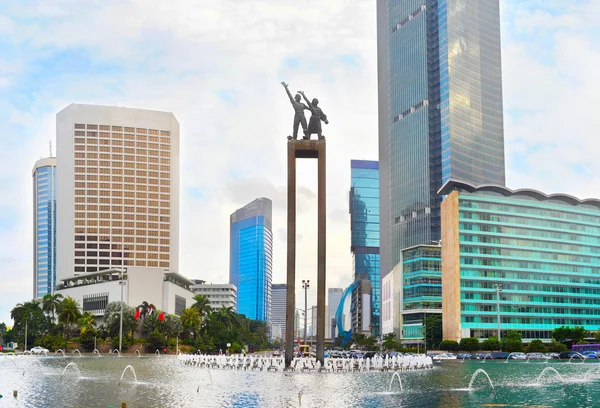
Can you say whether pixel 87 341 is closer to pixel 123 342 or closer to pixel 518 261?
pixel 123 342

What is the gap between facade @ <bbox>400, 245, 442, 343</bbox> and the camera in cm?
16500

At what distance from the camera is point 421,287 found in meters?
166

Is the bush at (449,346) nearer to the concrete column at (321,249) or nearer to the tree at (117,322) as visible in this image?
the tree at (117,322)

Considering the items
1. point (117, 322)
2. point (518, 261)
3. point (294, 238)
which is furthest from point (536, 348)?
point (294, 238)

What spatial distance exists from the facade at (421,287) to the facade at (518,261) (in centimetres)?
1356

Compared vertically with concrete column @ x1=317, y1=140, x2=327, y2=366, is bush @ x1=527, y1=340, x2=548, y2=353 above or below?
below

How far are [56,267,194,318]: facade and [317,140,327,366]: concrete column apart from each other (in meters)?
90.7

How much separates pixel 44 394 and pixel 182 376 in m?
15.2

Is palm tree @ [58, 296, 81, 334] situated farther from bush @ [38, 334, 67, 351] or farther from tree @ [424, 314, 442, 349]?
tree @ [424, 314, 442, 349]

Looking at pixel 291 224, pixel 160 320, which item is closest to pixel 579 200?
pixel 160 320

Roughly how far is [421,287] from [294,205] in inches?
4461

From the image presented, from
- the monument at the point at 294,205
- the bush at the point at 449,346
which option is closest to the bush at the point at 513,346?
the bush at the point at 449,346

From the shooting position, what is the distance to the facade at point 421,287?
165000 mm

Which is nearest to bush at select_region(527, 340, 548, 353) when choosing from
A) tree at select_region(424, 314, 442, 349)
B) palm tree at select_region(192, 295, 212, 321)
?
tree at select_region(424, 314, 442, 349)
